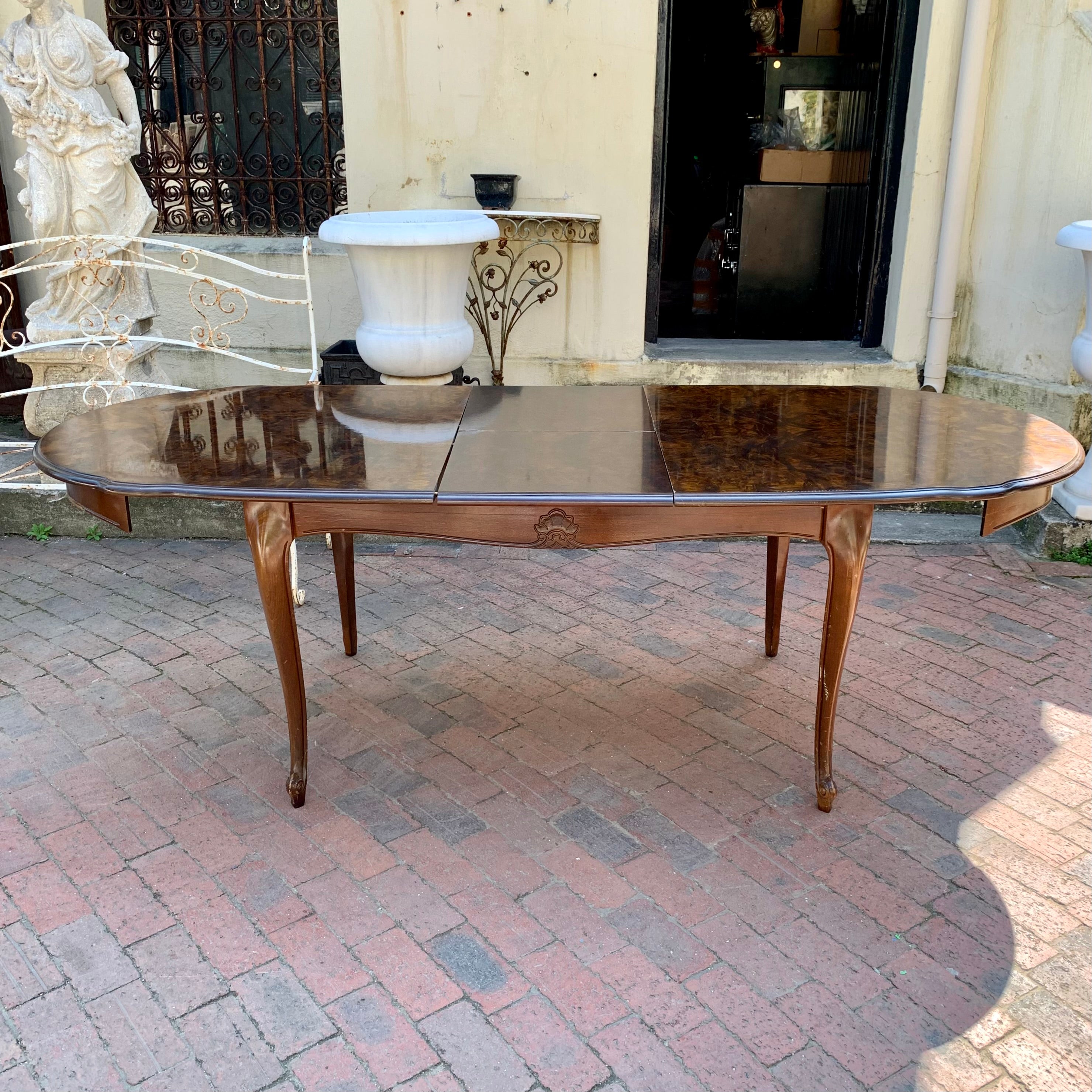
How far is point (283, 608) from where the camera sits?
104 inches

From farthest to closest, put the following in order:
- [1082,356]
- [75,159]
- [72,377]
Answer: [72,377] → [75,159] → [1082,356]

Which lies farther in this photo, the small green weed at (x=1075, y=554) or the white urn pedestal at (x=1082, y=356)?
the small green weed at (x=1075, y=554)

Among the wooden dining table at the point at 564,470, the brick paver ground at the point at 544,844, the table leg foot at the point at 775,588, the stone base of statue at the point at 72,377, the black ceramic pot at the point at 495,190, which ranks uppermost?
the black ceramic pot at the point at 495,190

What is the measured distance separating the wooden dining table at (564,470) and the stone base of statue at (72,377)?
174 cm

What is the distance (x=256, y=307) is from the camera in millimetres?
5789

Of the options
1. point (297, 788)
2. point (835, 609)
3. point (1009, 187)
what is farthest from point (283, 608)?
point (1009, 187)

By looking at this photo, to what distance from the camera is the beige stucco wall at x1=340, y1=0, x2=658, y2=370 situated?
5.19 meters

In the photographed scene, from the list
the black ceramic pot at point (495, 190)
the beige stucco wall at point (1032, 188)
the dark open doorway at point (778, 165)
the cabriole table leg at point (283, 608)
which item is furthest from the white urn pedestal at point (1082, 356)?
the cabriole table leg at point (283, 608)

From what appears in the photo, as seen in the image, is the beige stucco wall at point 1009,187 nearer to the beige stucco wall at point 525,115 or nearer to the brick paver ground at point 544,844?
the beige stucco wall at point 525,115

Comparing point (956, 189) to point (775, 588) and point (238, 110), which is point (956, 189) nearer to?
point (775, 588)

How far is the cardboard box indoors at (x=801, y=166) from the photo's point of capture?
22.0 feet

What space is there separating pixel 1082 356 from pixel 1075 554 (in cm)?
80

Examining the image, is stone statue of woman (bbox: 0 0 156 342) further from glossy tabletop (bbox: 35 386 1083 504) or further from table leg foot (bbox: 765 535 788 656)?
table leg foot (bbox: 765 535 788 656)

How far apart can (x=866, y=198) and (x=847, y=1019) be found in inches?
194
